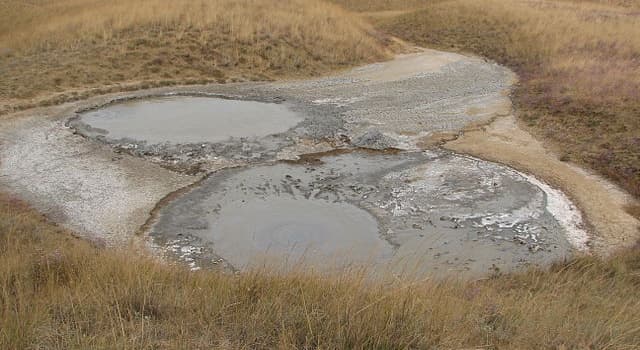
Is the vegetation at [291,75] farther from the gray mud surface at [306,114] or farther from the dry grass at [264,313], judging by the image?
the gray mud surface at [306,114]

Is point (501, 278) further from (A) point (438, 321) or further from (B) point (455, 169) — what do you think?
(B) point (455, 169)

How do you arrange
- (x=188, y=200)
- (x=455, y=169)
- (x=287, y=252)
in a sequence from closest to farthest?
(x=287, y=252)
(x=188, y=200)
(x=455, y=169)

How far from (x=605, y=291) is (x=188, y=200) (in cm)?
748

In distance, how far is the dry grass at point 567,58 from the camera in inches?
563

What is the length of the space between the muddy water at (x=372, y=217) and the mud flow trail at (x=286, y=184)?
1.4 inches

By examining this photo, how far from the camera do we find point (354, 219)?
33.2ft

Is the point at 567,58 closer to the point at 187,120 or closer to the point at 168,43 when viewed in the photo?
the point at 187,120

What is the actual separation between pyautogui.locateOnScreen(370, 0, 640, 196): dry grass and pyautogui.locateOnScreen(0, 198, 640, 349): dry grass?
847 cm

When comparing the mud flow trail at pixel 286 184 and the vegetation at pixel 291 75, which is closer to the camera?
the vegetation at pixel 291 75

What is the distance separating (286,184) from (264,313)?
7.14m

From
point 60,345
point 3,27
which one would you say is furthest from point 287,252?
point 3,27

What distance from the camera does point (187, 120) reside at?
604 inches

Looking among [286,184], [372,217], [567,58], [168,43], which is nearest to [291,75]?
[168,43]

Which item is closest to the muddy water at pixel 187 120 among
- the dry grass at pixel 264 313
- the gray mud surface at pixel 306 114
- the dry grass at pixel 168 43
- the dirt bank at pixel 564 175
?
the gray mud surface at pixel 306 114
